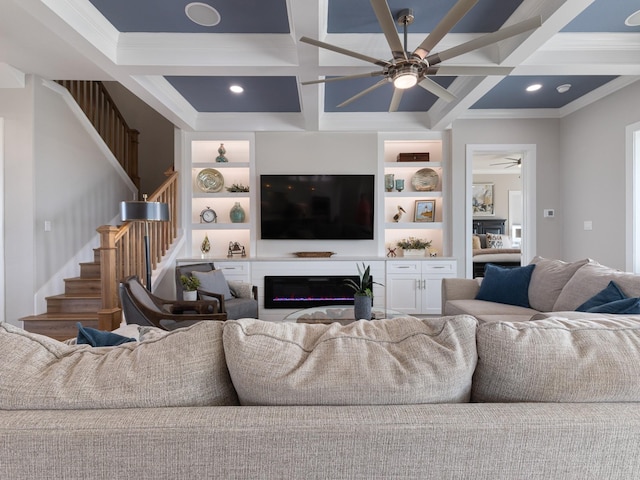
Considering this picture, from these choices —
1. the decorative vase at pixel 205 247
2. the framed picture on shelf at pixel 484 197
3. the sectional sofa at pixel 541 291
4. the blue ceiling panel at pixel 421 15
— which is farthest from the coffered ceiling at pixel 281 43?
the framed picture on shelf at pixel 484 197

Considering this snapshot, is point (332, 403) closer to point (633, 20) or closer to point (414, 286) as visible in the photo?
point (633, 20)

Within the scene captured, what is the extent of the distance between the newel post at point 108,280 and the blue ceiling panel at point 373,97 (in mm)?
2704

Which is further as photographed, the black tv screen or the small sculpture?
the small sculpture

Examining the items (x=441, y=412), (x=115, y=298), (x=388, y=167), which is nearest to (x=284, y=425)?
(x=441, y=412)

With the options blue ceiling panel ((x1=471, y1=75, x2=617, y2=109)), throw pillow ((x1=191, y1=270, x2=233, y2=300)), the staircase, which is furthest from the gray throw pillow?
blue ceiling panel ((x1=471, y1=75, x2=617, y2=109))

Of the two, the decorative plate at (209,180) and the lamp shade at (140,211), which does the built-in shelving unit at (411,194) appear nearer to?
the decorative plate at (209,180)

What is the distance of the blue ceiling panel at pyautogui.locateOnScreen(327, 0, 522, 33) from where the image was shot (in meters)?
2.47

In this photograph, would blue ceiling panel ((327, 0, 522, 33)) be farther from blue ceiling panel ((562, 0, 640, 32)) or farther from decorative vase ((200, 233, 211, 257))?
decorative vase ((200, 233, 211, 257))

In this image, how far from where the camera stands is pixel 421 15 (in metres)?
2.60

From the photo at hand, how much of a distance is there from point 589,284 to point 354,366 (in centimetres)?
251

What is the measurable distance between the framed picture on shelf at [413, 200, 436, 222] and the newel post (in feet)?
13.0

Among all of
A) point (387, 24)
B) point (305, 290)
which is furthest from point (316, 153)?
point (387, 24)

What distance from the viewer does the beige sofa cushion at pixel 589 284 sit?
7.04 feet

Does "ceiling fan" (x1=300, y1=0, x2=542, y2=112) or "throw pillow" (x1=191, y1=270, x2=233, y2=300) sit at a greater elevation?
"ceiling fan" (x1=300, y1=0, x2=542, y2=112)
